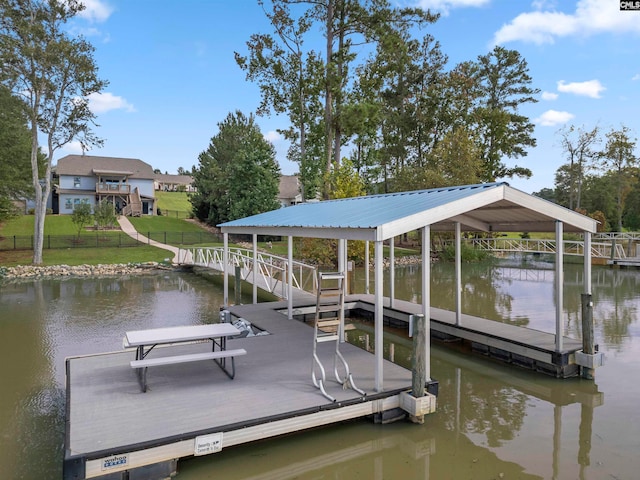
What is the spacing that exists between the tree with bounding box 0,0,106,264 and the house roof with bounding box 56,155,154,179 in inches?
715

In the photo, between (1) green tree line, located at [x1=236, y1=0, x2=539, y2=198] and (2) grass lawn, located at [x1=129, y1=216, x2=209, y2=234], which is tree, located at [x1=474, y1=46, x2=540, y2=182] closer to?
(1) green tree line, located at [x1=236, y1=0, x2=539, y2=198]

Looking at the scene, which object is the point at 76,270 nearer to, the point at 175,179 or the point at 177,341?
the point at 177,341

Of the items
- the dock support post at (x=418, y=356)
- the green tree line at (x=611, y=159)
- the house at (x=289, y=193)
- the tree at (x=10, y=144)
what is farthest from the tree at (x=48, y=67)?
the green tree line at (x=611, y=159)

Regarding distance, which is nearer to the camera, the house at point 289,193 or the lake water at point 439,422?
the lake water at point 439,422

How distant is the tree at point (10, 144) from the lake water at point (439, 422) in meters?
14.0

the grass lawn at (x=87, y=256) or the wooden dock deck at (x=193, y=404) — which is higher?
the grass lawn at (x=87, y=256)

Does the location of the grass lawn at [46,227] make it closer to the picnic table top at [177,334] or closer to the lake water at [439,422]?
the lake water at [439,422]

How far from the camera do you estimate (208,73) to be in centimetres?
2386

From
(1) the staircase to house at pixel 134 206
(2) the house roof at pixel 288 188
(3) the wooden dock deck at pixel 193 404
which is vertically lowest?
(3) the wooden dock deck at pixel 193 404

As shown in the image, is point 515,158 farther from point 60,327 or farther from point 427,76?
point 60,327

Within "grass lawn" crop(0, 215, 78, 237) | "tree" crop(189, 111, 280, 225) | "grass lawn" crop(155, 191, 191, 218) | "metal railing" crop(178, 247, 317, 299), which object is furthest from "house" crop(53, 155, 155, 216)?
"metal railing" crop(178, 247, 317, 299)

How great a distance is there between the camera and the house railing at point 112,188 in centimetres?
3894

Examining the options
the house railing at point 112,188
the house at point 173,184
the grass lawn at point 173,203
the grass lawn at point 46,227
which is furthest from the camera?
the house at point 173,184

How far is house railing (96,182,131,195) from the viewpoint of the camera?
38938mm
